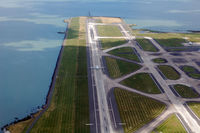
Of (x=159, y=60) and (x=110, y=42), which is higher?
(x=110, y=42)

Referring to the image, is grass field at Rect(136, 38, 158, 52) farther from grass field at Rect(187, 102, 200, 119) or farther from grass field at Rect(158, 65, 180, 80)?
grass field at Rect(187, 102, 200, 119)

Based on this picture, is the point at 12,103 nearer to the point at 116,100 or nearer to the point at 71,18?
the point at 116,100

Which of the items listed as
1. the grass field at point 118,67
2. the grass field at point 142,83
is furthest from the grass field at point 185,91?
the grass field at point 118,67

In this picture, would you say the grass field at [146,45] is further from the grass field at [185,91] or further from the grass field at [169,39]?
the grass field at [185,91]

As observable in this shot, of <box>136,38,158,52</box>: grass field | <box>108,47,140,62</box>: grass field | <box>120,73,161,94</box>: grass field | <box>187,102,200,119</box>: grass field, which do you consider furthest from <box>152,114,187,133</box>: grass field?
<box>136,38,158,52</box>: grass field

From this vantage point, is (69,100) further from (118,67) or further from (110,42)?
(110,42)

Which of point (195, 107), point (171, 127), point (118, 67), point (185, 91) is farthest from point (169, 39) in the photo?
point (171, 127)

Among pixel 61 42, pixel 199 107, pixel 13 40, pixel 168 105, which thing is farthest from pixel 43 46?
pixel 199 107
